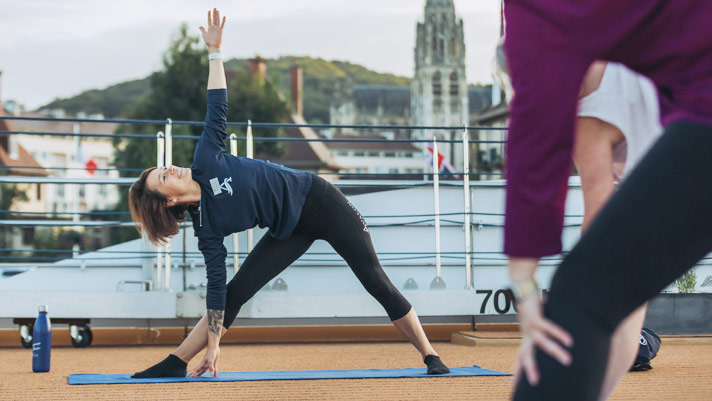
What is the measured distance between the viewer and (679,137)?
3.84 feet

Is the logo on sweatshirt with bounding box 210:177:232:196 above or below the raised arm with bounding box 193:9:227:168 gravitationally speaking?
below

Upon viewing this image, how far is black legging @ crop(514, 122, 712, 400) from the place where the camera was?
1.12m

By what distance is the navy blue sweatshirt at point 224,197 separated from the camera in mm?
3539

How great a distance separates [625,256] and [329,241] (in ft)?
8.81

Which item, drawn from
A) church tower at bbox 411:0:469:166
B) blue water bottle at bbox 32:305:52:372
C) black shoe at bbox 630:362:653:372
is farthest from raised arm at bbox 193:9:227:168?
church tower at bbox 411:0:469:166

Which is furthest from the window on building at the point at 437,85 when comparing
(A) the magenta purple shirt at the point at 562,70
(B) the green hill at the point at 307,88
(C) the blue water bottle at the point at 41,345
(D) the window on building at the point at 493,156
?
(A) the magenta purple shirt at the point at 562,70

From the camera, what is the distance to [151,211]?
3613 mm

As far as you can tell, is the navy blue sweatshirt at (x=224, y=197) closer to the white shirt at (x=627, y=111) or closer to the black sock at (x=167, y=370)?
the black sock at (x=167, y=370)

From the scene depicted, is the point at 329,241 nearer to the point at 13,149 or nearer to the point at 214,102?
the point at 214,102

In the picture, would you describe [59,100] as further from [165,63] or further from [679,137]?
[679,137]

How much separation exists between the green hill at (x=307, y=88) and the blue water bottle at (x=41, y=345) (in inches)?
3348

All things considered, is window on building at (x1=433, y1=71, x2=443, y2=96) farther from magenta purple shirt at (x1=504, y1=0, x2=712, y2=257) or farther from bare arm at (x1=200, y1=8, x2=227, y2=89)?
magenta purple shirt at (x1=504, y1=0, x2=712, y2=257)

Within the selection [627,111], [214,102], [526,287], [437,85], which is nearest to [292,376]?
[214,102]

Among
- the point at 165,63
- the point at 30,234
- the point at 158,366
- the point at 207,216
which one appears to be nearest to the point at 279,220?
the point at 207,216
